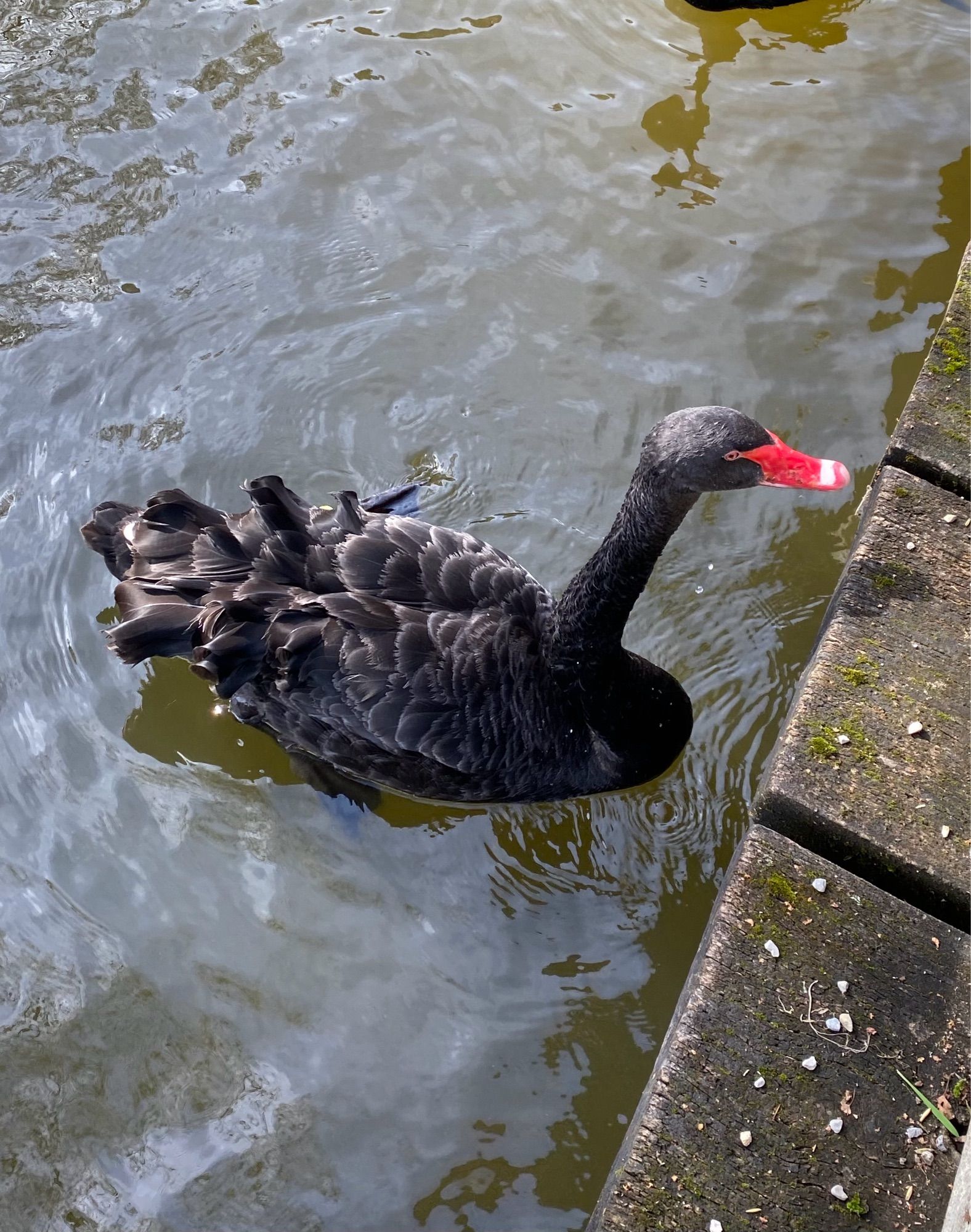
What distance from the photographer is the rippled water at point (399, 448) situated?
334 cm

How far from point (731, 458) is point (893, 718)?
2.77ft

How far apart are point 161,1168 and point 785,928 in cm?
200

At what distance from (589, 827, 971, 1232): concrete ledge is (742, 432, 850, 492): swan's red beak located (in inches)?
40.7

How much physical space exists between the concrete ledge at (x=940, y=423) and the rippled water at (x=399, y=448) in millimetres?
892

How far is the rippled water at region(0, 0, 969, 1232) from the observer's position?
3.34m

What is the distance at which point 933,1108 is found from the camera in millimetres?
2371

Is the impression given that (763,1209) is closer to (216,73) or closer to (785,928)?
(785,928)

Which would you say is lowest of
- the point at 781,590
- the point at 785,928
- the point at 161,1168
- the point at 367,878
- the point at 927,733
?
the point at 161,1168

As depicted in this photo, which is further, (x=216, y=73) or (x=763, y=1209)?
(x=216, y=73)

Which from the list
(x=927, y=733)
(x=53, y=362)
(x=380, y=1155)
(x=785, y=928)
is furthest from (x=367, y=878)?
(x=53, y=362)

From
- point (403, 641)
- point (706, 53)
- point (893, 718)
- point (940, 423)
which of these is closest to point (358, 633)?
point (403, 641)

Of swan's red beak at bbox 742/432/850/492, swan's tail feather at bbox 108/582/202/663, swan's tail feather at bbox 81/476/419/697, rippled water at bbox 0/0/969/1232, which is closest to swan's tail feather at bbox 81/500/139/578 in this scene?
swan's tail feather at bbox 81/476/419/697

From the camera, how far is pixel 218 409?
15.8 ft

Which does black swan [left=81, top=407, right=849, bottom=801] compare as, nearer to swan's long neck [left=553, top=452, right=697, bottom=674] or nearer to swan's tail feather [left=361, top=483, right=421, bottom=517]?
swan's long neck [left=553, top=452, right=697, bottom=674]
